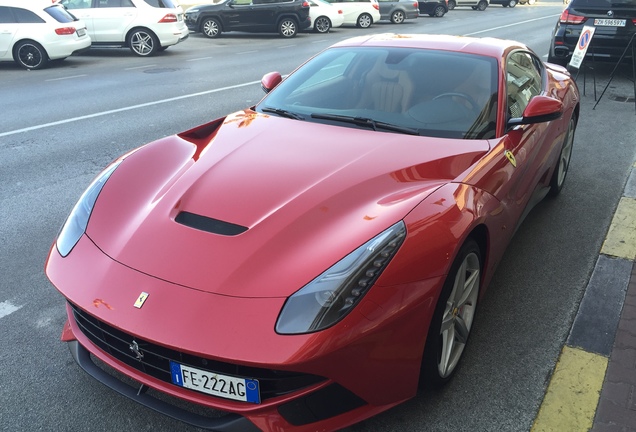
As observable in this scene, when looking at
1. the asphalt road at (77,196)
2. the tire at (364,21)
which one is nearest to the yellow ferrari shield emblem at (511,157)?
the asphalt road at (77,196)

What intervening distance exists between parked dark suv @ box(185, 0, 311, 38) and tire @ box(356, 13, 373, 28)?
386 centimetres

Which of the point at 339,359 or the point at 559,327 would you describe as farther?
the point at 559,327

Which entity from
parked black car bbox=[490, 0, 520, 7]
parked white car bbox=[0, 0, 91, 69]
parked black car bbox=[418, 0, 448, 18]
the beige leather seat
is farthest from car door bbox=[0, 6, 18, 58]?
parked black car bbox=[490, 0, 520, 7]

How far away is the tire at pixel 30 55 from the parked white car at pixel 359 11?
11.7 m

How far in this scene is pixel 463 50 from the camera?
4.05 meters

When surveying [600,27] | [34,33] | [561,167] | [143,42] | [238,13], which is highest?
[34,33]

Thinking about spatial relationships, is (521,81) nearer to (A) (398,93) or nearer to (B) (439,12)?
(A) (398,93)

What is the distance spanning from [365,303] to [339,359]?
22 centimetres

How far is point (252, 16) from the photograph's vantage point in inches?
774

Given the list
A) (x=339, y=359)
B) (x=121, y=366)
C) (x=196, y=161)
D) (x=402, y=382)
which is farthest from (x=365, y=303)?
(x=196, y=161)

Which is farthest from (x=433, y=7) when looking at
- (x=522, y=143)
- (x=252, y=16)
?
(x=522, y=143)

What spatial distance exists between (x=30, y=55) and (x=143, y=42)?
2.96 metres

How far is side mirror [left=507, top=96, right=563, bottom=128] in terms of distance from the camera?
3.56m

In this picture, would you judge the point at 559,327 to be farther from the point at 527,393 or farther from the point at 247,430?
the point at 247,430
